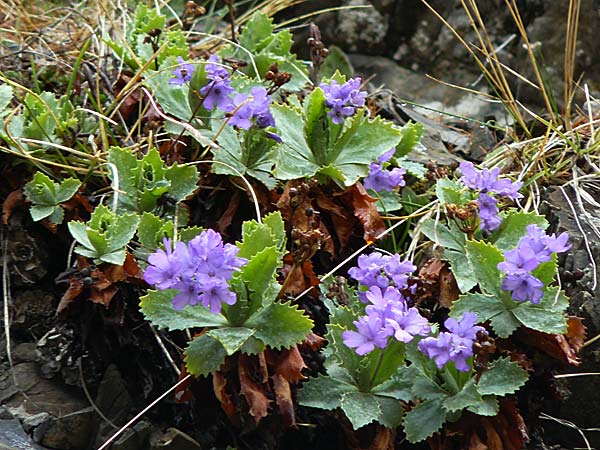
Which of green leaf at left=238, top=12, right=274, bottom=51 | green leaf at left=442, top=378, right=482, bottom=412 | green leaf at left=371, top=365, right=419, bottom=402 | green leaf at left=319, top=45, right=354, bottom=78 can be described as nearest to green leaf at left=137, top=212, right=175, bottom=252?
green leaf at left=371, top=365, right=419, bottom=402

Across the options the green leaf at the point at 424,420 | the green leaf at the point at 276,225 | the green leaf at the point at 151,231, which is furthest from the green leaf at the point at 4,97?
the green leaf at the point at 424,420

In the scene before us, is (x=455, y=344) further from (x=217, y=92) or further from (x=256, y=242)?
(x=217, y=92)

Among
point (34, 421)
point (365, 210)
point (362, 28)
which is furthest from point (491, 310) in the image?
point (362, 28)

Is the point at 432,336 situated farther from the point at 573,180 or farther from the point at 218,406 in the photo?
the point at 573,180

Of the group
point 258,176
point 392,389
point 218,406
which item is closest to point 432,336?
point 392,389

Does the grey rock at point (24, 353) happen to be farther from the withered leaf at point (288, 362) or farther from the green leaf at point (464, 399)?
the green leaf at point (464, 399)

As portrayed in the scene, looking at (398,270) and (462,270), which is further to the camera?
(462,270)
